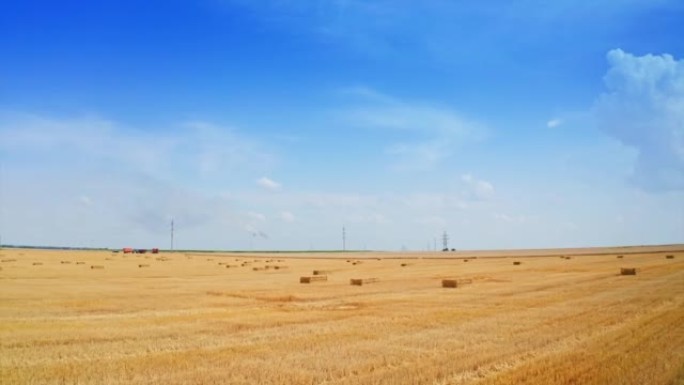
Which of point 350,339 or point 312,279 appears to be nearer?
point 350,339

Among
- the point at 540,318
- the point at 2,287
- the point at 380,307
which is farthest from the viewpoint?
the point at 2,287

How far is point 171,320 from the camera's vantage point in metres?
17.3

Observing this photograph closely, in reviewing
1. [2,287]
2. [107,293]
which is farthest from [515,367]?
[2,287]

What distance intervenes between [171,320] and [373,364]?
845 centimetres

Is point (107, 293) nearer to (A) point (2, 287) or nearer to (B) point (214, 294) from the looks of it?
(B) point (214, 294)

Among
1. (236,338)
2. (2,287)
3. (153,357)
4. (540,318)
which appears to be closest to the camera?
(153,357)

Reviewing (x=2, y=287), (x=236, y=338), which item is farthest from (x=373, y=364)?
(x=2, y=287)

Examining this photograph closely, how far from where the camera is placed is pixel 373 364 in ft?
36.5

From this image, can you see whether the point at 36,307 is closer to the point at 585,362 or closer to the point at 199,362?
the point at 199,362

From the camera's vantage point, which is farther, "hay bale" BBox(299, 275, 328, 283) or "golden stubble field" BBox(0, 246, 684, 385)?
"hay bale" BBox(299, 275, 328, 283)

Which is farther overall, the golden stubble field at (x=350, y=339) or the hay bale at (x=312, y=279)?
the hay bale at (x=312, y=279)

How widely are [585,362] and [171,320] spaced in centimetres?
1166

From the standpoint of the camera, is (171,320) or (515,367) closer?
(515,367)

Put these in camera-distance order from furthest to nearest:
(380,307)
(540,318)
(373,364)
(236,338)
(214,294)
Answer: (214,294)
(380,307)
(540,318)
(236,338)
(373,364)
